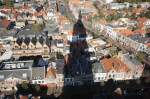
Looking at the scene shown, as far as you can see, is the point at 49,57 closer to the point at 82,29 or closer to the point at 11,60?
the point at 11,60

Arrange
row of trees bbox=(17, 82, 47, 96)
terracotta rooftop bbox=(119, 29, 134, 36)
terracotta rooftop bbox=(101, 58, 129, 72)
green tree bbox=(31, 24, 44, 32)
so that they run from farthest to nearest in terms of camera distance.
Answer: green tree bbox=(31, 24, 44, 32)
terracotta rooftop bbox=(119, 29, 134, 36)
terracotta rooftop bbox=(101, 58, 129, 72)
row of trees bbox=(17, 82, 47, 96)

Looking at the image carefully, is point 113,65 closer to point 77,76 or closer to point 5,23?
point 77,76

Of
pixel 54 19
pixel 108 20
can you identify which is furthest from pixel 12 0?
pixel 108 20

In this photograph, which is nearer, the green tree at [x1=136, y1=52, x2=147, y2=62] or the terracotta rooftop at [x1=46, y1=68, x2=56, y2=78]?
the terracotta rooftop at [x1=46, y1=68, x2=56, y2=78]

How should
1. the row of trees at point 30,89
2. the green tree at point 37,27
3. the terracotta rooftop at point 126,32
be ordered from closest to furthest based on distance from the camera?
the row of trees at point 30,89
the terracotta rooftop at point 126,32
the green tree at point 37,27

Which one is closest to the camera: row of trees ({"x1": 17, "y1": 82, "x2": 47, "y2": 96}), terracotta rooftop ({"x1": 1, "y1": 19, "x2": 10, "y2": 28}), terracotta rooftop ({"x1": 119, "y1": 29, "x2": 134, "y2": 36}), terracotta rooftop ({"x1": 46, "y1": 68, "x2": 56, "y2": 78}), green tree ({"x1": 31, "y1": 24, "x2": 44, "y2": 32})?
row of trees ({"x1": 17, "y1": 82, "x2": 47, "y2": 96})

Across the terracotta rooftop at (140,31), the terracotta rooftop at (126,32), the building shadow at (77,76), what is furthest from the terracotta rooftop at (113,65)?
the terracotta rooftop at (140,31)

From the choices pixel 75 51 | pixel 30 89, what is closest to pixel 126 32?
pixel 75 51

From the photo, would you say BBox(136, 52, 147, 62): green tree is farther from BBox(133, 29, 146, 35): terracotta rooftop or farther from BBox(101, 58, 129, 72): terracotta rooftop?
BBox(133, 29, 146, 35): terracotta rooftop

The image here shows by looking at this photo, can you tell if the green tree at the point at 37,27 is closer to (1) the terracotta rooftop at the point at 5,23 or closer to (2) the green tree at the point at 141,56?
(1) the terracotta rooftop at the point at 5,23

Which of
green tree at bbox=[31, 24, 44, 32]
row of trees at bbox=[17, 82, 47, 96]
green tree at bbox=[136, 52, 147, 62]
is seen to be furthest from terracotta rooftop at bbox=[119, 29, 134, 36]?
row of trees at bbox=[17, 82, 47, 96]
